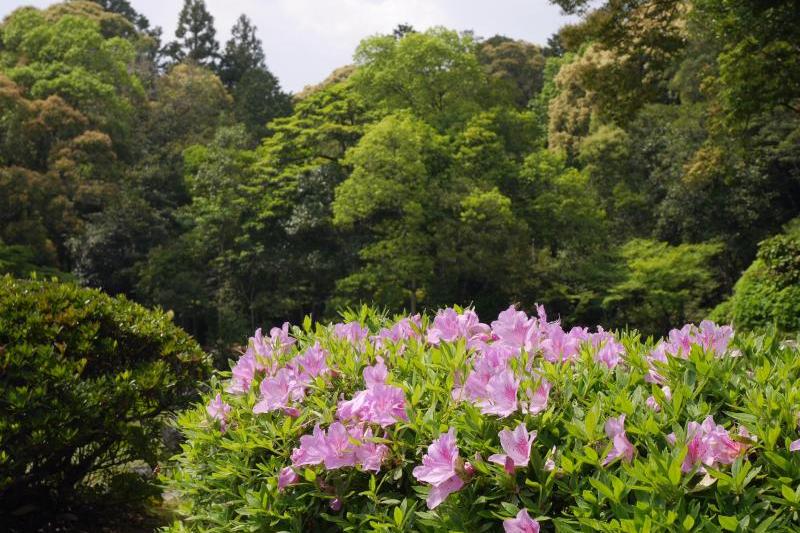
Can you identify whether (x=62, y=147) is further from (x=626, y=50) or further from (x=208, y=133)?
(x=626, y=50)

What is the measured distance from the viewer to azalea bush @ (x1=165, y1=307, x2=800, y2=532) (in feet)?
4.26

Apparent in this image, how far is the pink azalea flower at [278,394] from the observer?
1851mm

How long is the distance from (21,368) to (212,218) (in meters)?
18.9

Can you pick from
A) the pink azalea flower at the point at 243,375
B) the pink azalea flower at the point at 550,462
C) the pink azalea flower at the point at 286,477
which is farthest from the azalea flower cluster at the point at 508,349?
the pink azalea flower at the point at 243,375

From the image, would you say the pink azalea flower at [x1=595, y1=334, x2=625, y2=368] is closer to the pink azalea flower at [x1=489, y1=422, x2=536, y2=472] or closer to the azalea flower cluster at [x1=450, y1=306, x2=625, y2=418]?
the azalea flower cluster at [x1=450, y1=306, x2=625, y2=418]

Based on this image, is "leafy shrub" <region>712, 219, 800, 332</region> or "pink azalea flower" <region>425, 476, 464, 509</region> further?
"leafy shrub" <region>712, 219, 800, 332</region>

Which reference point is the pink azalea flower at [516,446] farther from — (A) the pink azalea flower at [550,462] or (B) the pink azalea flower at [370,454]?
(B) the pink azalea flower at [370,454]

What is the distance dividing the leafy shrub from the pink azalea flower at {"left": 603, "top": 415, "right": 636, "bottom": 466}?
7.77 metres

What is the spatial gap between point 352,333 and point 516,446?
88cm

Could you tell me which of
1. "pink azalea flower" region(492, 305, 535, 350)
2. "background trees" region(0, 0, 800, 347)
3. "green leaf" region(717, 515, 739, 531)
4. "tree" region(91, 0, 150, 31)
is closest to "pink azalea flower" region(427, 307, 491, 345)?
"pink azalea flower" region(492, 305, 535, 350)

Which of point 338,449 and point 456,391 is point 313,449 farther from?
point 456,391

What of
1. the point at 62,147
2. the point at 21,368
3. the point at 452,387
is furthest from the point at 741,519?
the point at 62,147

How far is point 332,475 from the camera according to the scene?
165cm

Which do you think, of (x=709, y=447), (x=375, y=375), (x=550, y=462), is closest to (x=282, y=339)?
(x=375, y=375)
